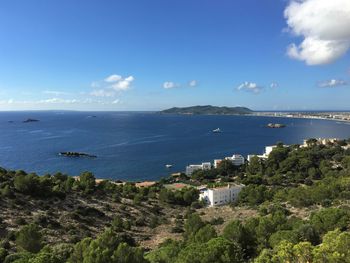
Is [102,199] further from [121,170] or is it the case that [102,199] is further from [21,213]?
[121,170]

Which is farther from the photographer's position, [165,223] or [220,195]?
[220,195]

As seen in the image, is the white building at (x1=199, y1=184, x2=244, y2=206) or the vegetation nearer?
the vegetation

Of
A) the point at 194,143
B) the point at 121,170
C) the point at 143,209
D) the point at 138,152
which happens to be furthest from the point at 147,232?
the point at 194,143

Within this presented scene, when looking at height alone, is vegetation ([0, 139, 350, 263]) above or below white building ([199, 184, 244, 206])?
above

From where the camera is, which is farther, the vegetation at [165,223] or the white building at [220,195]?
the white building at [220,195]
